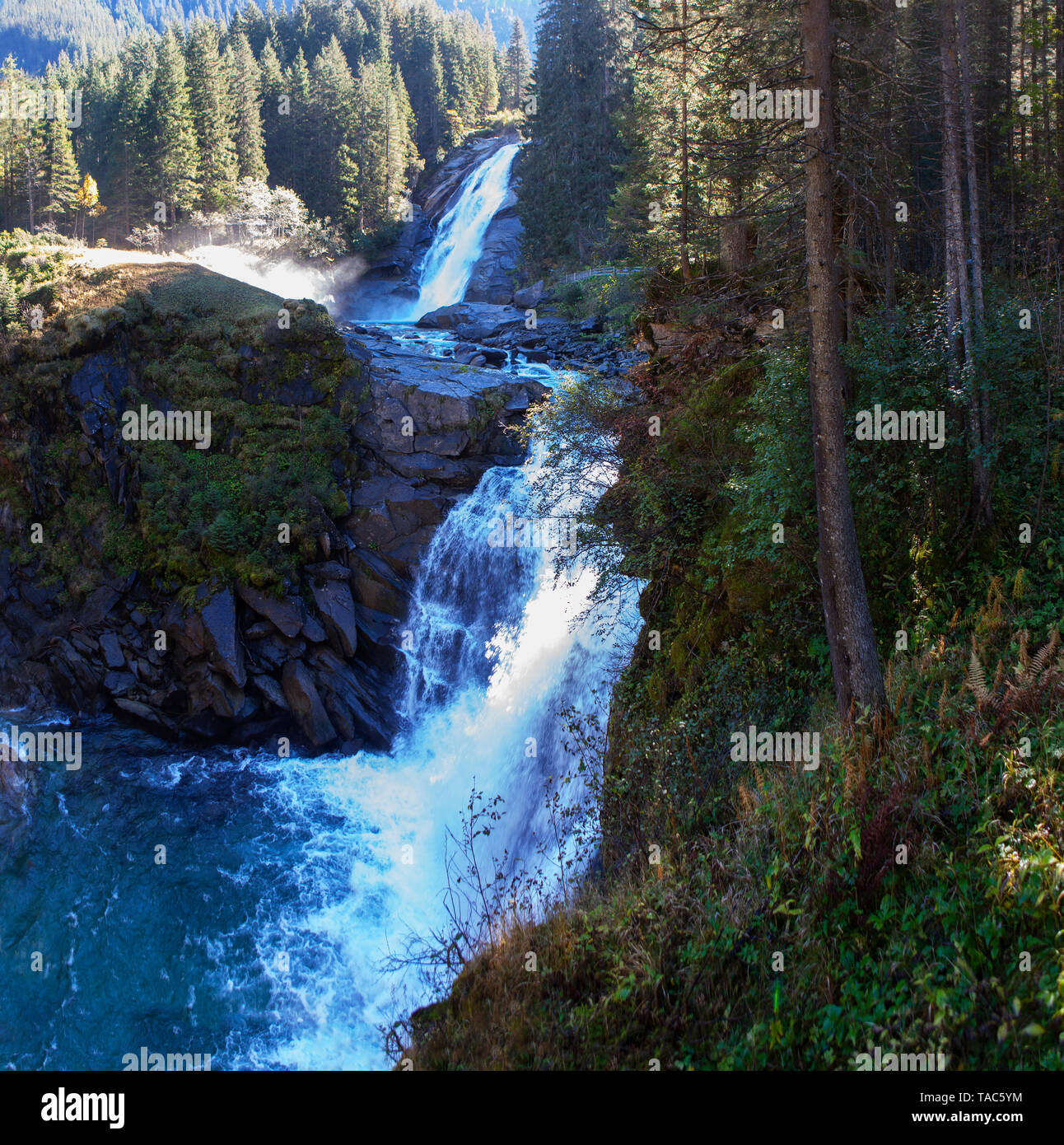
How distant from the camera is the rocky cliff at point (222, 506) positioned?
723 inches

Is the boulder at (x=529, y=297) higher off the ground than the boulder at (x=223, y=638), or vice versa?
the boulder at (x=529, y=297)

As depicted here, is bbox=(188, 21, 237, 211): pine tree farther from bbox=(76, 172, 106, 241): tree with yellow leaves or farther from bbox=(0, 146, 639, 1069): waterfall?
bbox=(0, 146, 639, 1069): waterfall

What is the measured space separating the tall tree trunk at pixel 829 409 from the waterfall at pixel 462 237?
132 feet

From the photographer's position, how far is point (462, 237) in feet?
169

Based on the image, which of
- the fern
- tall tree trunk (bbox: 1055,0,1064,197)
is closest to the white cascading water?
the fern

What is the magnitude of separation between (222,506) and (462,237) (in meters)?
37.3

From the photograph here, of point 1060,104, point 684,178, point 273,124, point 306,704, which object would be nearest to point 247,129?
point 273,124

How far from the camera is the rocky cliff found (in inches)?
723

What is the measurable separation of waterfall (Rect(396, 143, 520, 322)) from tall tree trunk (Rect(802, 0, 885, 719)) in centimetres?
4016

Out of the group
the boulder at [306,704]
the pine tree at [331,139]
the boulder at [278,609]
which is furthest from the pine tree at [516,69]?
the boulder at [306,704]

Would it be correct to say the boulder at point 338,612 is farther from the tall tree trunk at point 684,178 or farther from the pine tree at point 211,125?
the pine tree at point 211,125

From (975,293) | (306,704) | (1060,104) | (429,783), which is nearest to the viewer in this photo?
(975,293)

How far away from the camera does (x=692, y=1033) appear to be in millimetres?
5668

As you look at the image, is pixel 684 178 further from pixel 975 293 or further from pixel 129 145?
pixel 129 145
